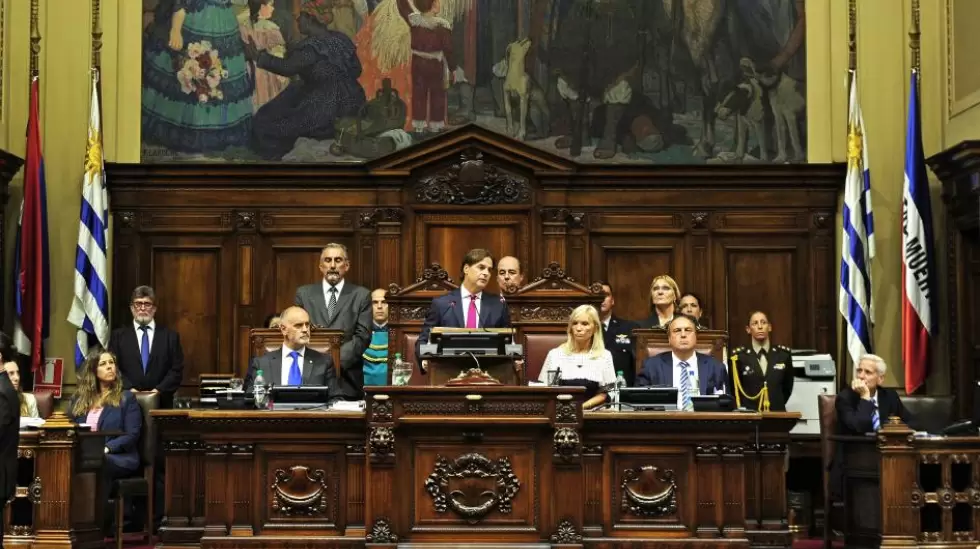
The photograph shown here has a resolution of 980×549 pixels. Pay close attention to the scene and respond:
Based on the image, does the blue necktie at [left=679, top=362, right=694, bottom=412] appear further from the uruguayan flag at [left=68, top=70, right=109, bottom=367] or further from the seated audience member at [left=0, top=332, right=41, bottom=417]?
the uruguayan flag at [left=68, top=70, right=109, bottom=367]

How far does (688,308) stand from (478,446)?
11.6 feet

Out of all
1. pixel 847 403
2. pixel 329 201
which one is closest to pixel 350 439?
pixel 847 403

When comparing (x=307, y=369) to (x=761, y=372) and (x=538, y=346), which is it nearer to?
(x=538, y=346)

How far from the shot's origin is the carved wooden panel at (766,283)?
14062 millimetres

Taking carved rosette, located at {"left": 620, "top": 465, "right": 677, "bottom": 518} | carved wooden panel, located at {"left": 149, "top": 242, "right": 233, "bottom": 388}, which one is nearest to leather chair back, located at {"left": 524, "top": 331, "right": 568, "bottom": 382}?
carved rosette, located at {"left": 620, "top": 465, "right": 677, "bottom": 518}

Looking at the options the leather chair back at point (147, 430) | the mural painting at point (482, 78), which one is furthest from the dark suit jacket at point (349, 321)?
the mural painting at point (482, 78)

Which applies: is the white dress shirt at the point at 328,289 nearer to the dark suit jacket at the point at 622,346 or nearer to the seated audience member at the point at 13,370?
the dark suit jacket at the point at 622,346

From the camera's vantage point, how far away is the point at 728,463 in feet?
30.5

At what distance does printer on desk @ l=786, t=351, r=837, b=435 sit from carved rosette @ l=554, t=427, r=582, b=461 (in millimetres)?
4255

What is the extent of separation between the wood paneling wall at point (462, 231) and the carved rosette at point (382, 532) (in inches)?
201

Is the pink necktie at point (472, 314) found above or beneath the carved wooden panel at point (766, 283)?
beneath

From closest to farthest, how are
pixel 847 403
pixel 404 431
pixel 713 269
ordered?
pixel 404 431, pixel 847 403, pixel 713 269

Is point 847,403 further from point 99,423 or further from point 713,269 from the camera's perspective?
point 99,423

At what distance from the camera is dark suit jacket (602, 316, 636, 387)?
11.4m
